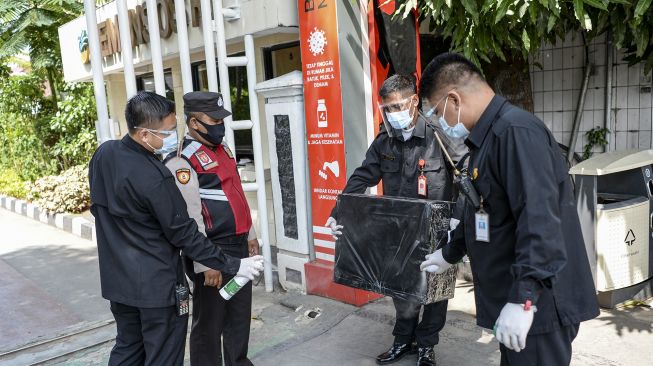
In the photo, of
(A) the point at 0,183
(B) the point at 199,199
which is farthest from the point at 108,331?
(A) the point at 0,183

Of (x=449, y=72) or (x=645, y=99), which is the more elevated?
(x=449, y=72)

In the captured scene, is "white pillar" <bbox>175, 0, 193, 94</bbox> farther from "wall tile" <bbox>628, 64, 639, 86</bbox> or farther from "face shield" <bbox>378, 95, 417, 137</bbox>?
"wall tile" <bbox>628, 64, 639, 86</bbox>

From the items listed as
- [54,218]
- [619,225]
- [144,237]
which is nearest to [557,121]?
[619,225]

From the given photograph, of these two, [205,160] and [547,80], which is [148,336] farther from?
[547,80]

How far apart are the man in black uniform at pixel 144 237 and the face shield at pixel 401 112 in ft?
4.09

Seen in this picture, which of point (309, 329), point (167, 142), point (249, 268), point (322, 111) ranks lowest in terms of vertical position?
point (309, 329)

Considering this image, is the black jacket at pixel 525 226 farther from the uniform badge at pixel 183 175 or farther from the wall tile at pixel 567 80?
the wall tile at pixel 567 80

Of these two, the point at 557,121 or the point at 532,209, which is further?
the point at 557,121

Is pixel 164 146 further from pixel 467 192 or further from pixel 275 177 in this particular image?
pixel 275 177

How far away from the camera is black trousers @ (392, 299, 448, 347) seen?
338 cm

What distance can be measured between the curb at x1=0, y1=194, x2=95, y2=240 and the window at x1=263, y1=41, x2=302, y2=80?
3691 mm

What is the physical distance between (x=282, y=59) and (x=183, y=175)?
12.2ft

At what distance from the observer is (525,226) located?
1.86m

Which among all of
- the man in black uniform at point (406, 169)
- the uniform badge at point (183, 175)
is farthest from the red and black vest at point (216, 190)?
the man in black uniform at point (406, 169)
